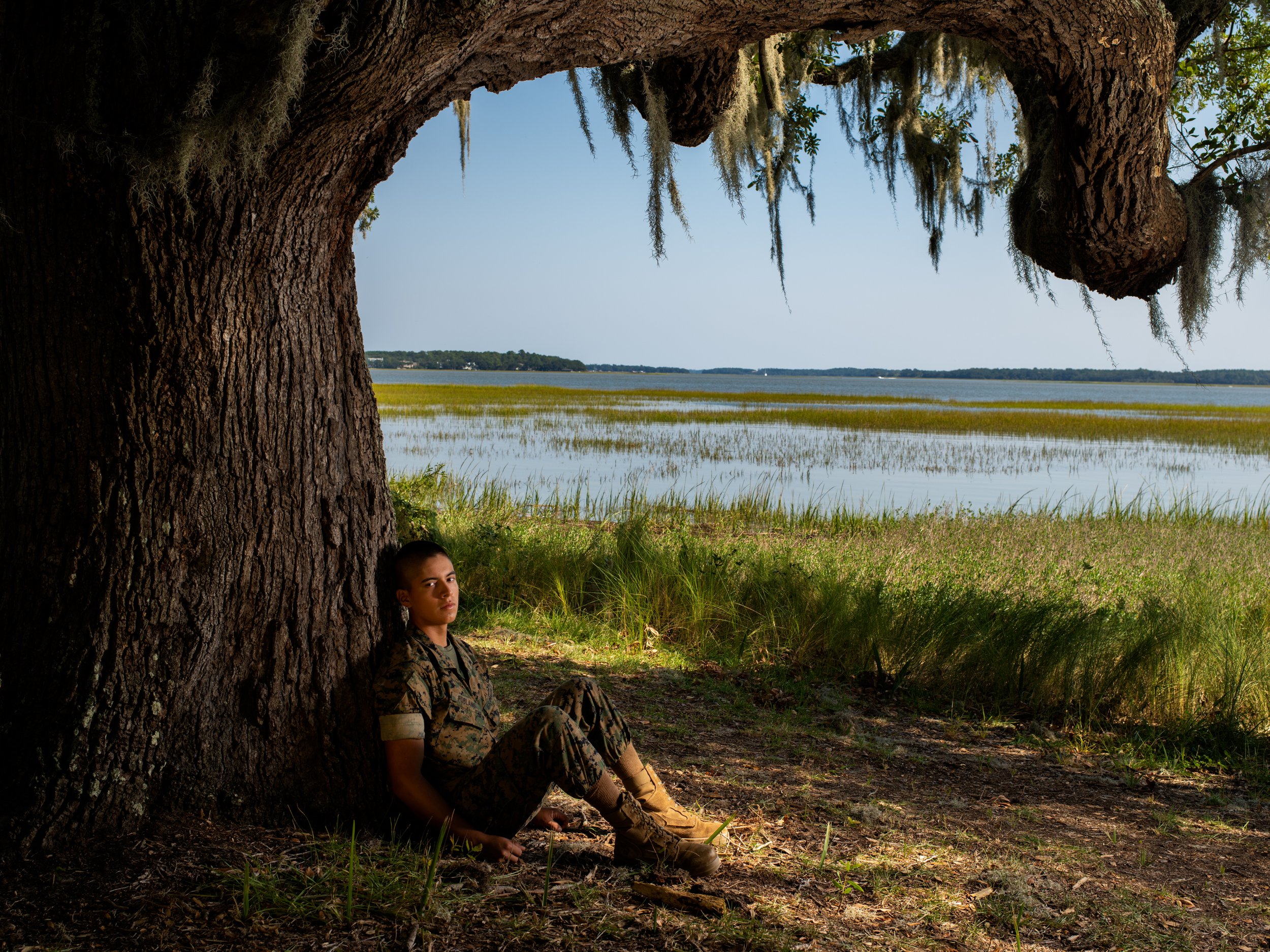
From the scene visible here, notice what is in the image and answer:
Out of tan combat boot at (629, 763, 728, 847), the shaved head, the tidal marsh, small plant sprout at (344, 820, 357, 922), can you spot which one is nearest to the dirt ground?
small plant sprout at (344, 820, 357, 922)

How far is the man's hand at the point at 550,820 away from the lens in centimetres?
310

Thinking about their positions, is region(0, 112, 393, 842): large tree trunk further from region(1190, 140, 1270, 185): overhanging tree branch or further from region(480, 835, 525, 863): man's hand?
region(1190, 140, 1270, 185): overhanging tree branch

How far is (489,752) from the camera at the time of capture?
297 cm

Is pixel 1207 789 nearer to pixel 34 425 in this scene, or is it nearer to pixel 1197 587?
pixel 1197 587

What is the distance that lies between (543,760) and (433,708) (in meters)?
0.48

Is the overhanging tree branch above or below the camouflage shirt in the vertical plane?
above

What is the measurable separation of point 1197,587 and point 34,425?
6802 millimetres

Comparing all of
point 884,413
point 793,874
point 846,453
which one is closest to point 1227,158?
point 793,874

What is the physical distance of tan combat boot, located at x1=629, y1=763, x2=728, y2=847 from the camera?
2965 millimetres

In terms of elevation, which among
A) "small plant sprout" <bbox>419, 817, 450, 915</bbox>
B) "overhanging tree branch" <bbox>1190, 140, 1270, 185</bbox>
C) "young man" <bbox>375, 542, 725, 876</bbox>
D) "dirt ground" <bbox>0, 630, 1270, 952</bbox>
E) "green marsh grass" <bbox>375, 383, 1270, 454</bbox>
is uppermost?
"overhanging tree branch" <bbox>1190, 140, 1270, 185</bbox>

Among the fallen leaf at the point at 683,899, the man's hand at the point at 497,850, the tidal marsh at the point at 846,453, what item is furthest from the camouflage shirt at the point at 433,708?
the tidal marsh at the point at 846,453

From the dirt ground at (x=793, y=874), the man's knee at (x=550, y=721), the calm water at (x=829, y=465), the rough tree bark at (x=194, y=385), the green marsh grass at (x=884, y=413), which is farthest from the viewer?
the green marsh grass at (x=884, y=413)

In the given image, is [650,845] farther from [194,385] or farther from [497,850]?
[194,385]

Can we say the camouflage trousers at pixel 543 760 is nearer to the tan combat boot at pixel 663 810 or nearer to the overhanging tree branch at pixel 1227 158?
the tan combat boot at pixel 663 810
